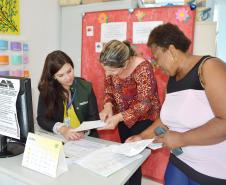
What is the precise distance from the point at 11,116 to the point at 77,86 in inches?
25.2

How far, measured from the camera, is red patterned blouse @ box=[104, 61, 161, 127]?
64.7 inches

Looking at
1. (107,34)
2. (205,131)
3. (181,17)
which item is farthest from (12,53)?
(205,131)

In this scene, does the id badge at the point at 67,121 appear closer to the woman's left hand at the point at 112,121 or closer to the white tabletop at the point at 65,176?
the woman's left hand at the point at 112,121

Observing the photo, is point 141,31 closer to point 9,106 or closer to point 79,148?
point 79,148

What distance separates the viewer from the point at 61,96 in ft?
5.69

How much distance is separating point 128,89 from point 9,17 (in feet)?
3.92

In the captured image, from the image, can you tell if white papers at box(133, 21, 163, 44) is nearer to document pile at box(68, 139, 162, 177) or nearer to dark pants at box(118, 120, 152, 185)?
dark pants at box(118, 120, 152, 185)

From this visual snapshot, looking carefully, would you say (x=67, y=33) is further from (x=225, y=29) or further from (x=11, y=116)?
(x=225, y=29)

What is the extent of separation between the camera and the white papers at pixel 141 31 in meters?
2.15

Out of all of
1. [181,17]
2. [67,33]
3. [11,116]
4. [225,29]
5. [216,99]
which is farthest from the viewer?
[225,29]

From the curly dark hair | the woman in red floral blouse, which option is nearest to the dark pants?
the woman in red floral blouse

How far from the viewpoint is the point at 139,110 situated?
1625mm

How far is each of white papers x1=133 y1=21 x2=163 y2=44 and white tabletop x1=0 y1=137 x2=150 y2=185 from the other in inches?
50.2

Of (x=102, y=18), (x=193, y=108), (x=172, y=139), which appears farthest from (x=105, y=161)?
(x=102, y=18)
